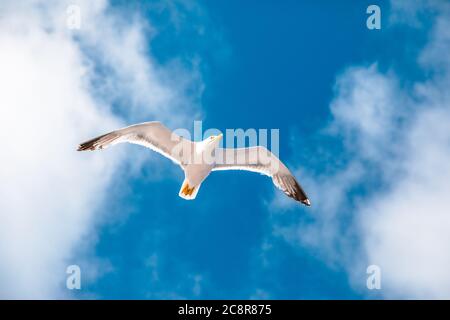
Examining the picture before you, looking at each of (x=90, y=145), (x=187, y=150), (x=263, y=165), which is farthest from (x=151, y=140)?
(x=263, y=165)

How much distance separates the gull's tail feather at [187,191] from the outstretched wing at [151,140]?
1.24 ft

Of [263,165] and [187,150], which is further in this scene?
[263,165]

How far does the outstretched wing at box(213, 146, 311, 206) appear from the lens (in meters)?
9.85

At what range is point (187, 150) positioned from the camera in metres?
9.62

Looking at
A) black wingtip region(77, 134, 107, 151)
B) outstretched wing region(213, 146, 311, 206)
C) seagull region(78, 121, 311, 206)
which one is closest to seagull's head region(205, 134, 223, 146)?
seagull region(78, 121, 311, 206)

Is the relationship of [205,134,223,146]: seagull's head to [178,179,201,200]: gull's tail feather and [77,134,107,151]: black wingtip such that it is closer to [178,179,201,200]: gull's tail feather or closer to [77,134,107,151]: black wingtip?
[178,179,201,200]: gull's tail feather

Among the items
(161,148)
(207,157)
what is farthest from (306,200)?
(161,148)

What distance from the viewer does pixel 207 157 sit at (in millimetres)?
9570

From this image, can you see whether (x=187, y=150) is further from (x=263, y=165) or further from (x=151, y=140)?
(x=263, y=165)

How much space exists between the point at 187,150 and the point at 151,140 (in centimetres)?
63
